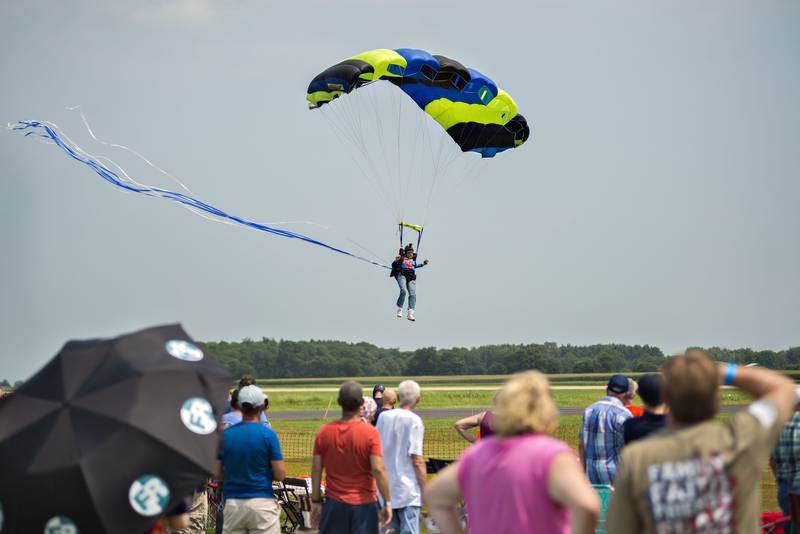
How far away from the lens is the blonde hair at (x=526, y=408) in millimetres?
3395

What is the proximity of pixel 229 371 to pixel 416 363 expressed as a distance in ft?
313

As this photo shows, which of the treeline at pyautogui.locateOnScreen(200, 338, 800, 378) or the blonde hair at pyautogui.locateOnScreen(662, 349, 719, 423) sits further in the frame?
the treeline at pyautogui.locateOnScreen(200, 338, 800, 378)

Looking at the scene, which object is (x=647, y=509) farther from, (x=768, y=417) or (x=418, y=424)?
(x=418, y=424)

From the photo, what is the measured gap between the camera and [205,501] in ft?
30.5

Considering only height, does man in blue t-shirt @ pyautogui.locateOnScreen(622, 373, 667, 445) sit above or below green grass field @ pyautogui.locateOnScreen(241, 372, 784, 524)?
above

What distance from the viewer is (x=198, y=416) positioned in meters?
4.19

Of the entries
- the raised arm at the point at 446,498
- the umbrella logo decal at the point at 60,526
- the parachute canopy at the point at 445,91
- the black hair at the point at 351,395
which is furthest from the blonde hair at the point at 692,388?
the parachute canopy at the point at 445,91

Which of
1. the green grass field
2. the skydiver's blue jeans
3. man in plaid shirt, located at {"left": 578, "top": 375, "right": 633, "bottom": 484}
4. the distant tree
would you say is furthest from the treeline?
man in plaid shirt, located at {"left": 578, "top": 375, "right": 633, "bottom": 484}

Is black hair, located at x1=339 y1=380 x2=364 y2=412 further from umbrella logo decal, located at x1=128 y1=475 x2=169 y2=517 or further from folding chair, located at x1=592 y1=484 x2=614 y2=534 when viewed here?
umbrella logo decal, located at x1=128 y1=475 x2=169 y2=517

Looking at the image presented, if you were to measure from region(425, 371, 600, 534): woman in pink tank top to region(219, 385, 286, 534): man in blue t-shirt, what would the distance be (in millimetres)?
3184

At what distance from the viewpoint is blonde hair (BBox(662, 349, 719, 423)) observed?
3.15 meters

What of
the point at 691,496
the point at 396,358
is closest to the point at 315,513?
the point at 691,496

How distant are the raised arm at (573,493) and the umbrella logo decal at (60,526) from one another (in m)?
1.90

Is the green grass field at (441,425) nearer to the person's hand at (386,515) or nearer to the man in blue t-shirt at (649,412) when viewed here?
the man in blue t-shirt at (649,412)
